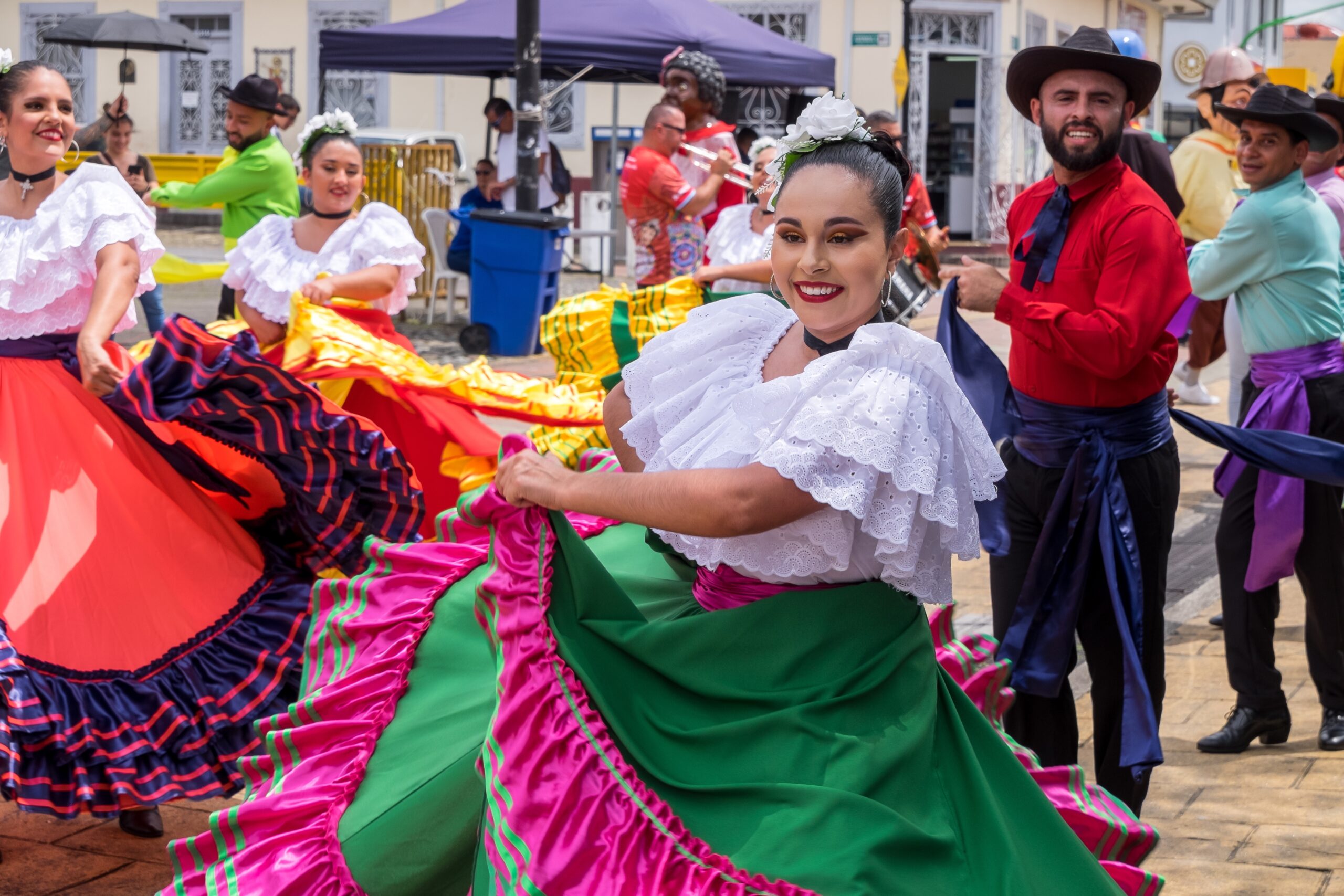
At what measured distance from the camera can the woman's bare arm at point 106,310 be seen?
3.91 metres

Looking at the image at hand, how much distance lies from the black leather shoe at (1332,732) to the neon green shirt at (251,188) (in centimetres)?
530

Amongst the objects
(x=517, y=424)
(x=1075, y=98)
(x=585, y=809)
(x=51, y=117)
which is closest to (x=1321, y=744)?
(x=1075, y=98)

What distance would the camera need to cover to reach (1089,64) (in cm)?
369

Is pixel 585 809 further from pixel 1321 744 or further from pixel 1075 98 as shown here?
pixel 1321 744

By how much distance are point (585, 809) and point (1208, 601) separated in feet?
15.8

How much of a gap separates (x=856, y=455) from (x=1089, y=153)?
1.68 m

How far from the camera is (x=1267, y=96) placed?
4684 millimetres

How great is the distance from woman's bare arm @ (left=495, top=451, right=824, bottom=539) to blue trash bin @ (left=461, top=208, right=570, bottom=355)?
9.96m

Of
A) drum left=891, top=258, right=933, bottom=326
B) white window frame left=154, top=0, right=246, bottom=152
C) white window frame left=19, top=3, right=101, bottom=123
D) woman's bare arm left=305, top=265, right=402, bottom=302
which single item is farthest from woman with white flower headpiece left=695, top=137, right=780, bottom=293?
white window frame left=19, top=3, right=101, bottom=123

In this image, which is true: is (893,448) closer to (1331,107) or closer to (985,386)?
(985,386)

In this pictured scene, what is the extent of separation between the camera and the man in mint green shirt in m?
4.64

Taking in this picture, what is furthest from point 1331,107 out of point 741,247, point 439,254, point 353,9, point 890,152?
point 353,9

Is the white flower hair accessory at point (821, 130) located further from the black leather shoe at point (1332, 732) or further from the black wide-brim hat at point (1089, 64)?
the black leather shoe at point (1332, 732)

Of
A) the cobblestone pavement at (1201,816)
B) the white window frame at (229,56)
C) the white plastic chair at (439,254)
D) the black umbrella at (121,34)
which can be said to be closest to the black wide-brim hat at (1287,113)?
the cobblestone pavement at (1201,816)
